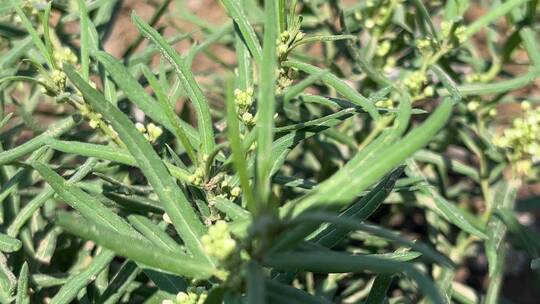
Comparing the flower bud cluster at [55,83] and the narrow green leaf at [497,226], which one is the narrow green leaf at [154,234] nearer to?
the flower bud cluster at [55,83]

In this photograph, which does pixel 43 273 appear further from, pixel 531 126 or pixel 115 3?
pixel 531 126

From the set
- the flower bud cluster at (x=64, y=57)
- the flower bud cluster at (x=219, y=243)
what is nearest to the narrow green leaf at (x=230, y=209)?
the flower bud cluster at (x=219, y=243)

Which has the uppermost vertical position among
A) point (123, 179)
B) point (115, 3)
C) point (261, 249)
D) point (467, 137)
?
point (115, 3)

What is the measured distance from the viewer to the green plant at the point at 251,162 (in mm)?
821

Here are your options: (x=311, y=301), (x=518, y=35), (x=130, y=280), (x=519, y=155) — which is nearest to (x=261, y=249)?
(x=311, y=301)

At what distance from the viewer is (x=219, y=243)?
2.83 feet

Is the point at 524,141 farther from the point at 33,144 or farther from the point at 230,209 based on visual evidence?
the point at 33,144

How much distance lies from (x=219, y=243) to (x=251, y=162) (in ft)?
0.96

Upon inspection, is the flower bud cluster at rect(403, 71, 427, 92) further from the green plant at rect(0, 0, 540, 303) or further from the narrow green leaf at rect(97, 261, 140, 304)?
the narrow green leaf at rect(97, 261, 140, 304)

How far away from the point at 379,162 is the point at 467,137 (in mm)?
1176

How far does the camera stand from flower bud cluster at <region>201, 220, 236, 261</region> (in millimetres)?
859

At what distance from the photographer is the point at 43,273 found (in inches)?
59.6

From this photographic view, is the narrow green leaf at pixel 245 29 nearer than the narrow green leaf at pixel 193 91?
No

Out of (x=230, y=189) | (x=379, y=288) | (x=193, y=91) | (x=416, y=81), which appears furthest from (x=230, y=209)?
(x=416, y=81)
